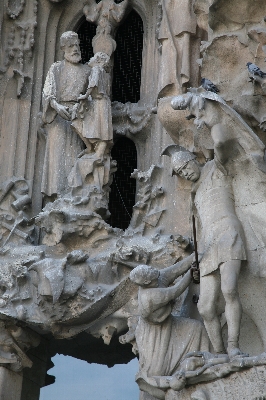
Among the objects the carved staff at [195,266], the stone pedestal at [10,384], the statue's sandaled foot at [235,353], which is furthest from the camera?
the stone pedestal at [10,384]

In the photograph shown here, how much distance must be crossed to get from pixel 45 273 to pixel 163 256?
896mm

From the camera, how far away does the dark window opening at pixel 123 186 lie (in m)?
11.9

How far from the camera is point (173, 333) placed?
33.5ft

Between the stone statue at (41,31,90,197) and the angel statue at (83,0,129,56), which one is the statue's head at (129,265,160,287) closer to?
the stone statue at (41,31,90,197)

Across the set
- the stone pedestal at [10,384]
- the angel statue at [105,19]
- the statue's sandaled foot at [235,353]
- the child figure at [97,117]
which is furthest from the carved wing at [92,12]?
the statue's sandaled foot at [235,353]

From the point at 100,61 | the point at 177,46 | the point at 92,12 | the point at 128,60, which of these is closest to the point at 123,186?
the point at 100,61

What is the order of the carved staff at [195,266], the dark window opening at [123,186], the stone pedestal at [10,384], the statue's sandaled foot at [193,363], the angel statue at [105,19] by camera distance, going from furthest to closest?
the angel statue at [105,19] → the dark window opening at [123,186] → the stone pedestal at [10,384] → the carved staff at [195,266] → the statue's sandaled foot at [193,363]

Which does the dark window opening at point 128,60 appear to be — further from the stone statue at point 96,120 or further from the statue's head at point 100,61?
the stone statue at point 96,120

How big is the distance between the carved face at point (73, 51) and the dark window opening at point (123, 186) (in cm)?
76

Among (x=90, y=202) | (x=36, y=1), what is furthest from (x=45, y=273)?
(x=36, y=1)

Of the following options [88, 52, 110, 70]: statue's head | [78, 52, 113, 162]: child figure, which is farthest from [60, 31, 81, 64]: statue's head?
[78, 52, 113, 162]: child figure

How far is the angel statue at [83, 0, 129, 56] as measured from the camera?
1232 cm

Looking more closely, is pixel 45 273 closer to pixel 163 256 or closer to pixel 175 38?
pixel 163 256

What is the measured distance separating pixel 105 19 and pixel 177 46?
3.89ft
